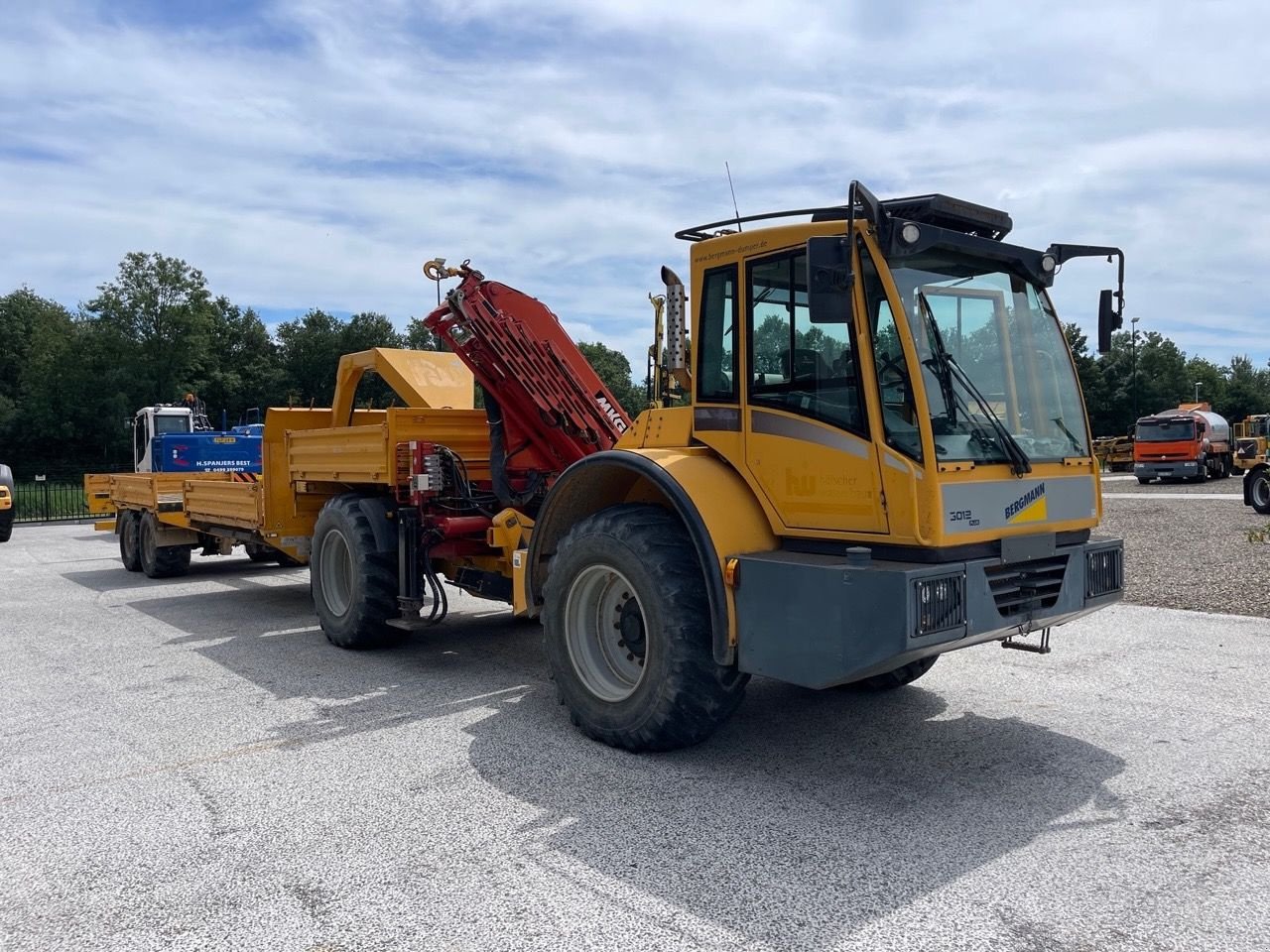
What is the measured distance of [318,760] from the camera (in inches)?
208

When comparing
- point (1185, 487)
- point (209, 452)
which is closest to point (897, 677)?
point (209, 452)

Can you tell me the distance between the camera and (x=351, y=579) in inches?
316

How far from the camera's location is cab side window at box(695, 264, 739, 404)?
5324 millimetres

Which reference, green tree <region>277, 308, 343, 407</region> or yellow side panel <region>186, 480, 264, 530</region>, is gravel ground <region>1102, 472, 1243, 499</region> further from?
green tree <region>277, 308, 343, 407</region>

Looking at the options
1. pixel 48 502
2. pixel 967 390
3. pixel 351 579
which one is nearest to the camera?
pixel 967 390

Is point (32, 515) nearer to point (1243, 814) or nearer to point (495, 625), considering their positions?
point (495, 625)

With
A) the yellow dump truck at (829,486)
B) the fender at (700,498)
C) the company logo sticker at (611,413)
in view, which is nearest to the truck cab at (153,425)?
the company logo sticker at (611,413)

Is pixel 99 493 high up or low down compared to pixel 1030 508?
down

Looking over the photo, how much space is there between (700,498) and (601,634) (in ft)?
4.16

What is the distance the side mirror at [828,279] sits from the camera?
4.42 meters

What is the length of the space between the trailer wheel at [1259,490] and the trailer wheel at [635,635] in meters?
20.3

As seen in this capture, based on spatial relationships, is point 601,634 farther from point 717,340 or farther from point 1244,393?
point 1244,393

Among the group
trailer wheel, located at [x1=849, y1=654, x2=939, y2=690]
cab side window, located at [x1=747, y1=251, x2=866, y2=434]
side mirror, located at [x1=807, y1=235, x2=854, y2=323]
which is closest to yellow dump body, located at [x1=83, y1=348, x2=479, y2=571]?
cab side window, located at [x1=747, y1=251, x2=866, y2=434]

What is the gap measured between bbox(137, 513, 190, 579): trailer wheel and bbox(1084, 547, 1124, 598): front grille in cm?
1195
